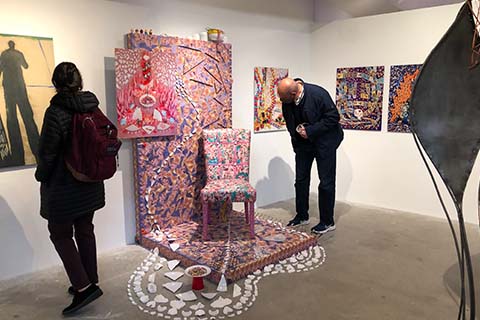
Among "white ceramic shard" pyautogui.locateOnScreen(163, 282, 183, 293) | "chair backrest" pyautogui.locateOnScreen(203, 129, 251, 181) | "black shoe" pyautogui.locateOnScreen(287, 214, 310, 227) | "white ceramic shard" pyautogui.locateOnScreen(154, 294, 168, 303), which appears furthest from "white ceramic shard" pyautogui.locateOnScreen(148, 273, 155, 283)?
"black shoe" pyautogui.locateOnScreen(287, 214, 310, 227)

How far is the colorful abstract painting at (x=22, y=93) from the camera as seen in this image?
107 inches

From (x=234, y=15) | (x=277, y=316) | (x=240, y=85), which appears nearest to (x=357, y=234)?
(x=277, y=316)

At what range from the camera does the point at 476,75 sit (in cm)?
149

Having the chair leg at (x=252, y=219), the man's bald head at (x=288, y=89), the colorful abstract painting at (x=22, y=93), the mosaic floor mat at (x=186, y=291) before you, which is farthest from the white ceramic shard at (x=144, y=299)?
the man's bald head at (x=288, y=89)

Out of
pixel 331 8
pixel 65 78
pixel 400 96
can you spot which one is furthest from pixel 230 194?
pixel 331 8

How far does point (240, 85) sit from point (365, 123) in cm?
158

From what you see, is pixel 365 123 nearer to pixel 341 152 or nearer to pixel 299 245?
pixel 341 152

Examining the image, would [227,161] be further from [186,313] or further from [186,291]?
[186,313]

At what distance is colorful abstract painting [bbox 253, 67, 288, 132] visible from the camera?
175 inches

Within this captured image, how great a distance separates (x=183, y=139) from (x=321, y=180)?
1326 mm

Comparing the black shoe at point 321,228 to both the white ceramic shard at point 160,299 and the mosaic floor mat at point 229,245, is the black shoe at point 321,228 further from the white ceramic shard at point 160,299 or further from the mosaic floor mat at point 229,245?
the white ceramic shard at point 160,299

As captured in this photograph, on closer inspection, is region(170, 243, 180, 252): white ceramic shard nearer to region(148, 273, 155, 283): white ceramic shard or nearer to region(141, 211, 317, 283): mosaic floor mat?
region(141, 211, 317, 283): mosaic floor mat

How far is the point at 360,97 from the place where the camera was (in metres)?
4.72

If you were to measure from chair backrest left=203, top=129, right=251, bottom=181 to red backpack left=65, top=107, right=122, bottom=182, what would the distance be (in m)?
1.30
